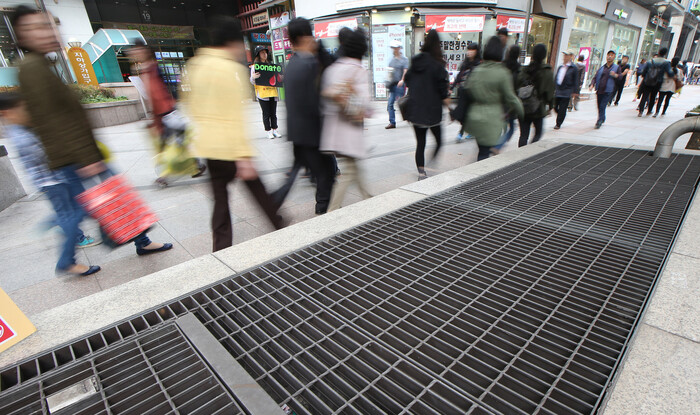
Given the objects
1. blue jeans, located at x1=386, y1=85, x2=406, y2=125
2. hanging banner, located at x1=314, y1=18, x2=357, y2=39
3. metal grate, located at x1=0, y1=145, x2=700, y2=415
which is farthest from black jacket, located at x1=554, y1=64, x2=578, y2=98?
hanging banner, located at x1=314, y1=18, x2=357, y2=39

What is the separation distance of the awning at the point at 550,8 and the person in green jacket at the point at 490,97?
1588cm

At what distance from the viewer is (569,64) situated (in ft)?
27.7

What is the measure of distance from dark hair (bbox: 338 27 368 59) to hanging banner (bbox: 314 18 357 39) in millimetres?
13125

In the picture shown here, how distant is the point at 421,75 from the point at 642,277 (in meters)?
3.50

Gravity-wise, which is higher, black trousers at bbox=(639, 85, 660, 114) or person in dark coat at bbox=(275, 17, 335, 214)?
person in dark coat at bbox=(275, 17, 335, 214)

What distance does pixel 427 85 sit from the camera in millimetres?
4691

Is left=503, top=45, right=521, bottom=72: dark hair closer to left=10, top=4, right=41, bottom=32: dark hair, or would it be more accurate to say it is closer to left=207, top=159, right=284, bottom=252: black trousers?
left=207, top=159, right=284, bottom=252: black trousers

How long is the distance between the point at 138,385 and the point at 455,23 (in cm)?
1623

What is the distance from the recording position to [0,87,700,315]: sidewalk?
3.08 meters

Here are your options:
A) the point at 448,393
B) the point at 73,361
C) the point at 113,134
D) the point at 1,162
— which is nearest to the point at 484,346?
the point at 448,393

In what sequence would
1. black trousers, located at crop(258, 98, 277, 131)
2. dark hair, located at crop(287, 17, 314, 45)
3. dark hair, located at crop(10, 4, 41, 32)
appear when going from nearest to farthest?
1. dark hair, located at crop(10, 4, 41, 32)
2. dark hair, located at crop(287, 17, 314, 45)
3. black trousers, located at crop(258, 98, 277, 131)

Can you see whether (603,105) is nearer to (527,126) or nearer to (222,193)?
(527,126)

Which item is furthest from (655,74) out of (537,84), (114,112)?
(114,112)

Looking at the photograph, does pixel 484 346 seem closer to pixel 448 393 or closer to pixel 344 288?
pixel 448 393
